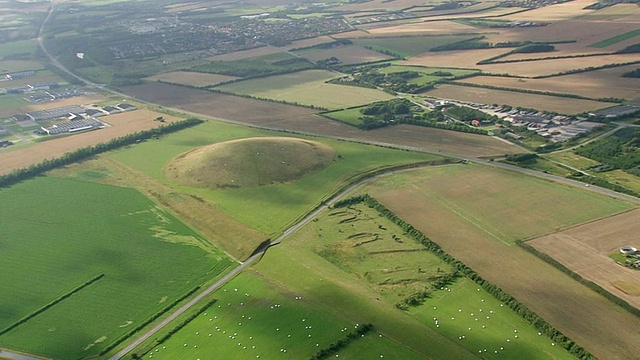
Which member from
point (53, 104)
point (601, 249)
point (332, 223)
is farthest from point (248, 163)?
point (53, 104)

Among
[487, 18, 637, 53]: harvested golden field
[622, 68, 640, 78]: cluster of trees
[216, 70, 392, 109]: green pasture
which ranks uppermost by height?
[487, 18, 637, 53]: harvested golden field

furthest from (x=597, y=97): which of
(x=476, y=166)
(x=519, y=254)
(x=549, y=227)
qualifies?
(x=519, y=254)

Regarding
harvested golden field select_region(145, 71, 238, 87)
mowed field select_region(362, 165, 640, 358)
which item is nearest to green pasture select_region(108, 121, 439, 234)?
mowed field select_region(362, 165, 640, 358)

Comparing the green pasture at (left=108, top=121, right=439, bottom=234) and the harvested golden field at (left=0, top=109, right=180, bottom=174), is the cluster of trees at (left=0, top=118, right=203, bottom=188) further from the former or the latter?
the harvested golden field at (left=0, top=109, right=180, bottom=174)

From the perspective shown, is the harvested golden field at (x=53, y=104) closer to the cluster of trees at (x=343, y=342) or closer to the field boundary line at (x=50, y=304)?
the field boundary line at (x=50, y=304)

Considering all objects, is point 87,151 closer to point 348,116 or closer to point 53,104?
point 53,104

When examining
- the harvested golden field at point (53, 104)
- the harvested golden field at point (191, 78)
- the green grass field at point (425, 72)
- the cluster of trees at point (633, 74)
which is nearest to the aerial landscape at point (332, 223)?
the harvested golden field at point (53, 104)
